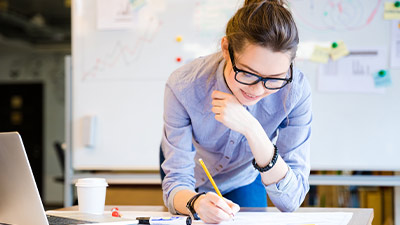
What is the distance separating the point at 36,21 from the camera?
637cm

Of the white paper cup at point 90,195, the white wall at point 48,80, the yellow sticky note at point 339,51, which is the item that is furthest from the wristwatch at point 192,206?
the white wall at point 48,80

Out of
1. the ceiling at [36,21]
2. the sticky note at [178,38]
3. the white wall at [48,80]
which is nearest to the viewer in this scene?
the sticky note at [178,38]

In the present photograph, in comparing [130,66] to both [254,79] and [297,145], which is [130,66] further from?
[254,79]

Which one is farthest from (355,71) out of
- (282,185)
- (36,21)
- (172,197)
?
(36,21)

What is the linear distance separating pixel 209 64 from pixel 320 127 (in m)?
1.23

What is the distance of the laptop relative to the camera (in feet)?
2.97

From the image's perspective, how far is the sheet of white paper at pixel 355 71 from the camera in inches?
94.4

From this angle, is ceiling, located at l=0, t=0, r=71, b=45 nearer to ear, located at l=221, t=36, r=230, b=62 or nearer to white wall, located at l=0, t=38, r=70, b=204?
white wall, located at l=0, t=38, r=70, b=204

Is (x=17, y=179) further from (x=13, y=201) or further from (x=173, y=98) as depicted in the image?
(x=173, y=98)

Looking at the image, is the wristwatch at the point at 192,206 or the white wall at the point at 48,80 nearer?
the wristwatch at the point at 192,206

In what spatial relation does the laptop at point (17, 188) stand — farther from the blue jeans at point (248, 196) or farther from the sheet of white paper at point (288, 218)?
the blue jeans at point (248, 196)

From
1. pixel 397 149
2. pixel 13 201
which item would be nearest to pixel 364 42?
pixel 397 149

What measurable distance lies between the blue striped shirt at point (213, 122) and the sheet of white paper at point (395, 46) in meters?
1.21

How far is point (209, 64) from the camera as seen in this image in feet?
4.48
